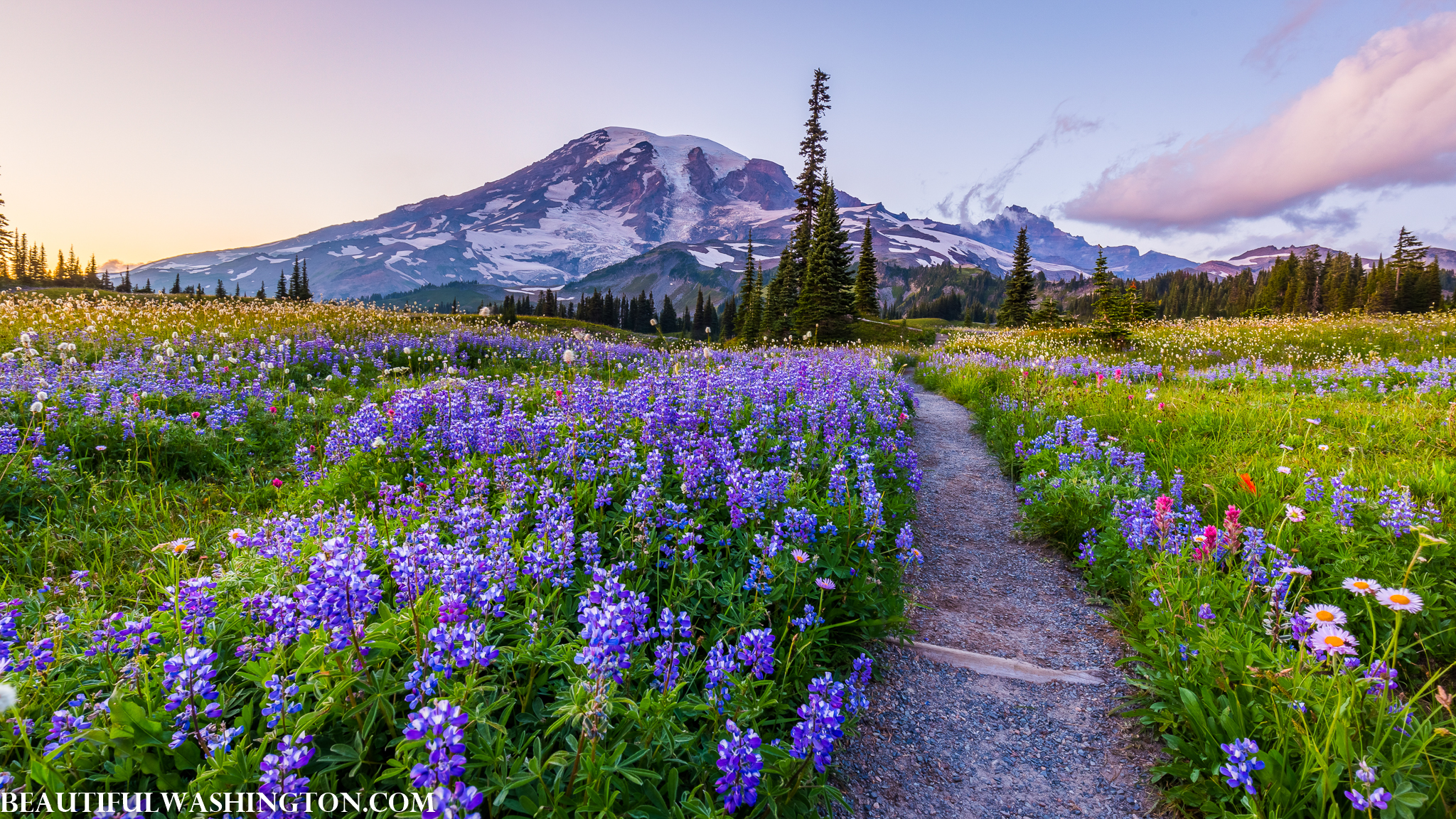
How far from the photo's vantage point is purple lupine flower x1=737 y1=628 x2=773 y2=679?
258 centimetres

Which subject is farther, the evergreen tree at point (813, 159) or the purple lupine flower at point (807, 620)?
the evergreen tree at point (813, 159)

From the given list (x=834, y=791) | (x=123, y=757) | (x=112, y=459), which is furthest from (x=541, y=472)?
(x=112, y=459)

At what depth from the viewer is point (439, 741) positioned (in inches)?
65.4

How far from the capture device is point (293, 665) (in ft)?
8.21

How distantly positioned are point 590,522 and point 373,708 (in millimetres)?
1649

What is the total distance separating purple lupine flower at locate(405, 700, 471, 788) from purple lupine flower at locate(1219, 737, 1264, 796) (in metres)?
3.22

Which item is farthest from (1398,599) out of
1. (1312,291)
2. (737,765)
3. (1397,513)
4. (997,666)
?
Answer: (1312,291)

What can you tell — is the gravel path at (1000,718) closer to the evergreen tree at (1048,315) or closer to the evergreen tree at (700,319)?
the evergreen tree at (1048,315)

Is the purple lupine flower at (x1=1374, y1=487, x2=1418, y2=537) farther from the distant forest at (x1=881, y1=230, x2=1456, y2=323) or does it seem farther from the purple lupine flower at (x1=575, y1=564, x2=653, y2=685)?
the distant forest at (x1=881, y1=230, x2=1456, y2=323)

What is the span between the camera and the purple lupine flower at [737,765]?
6.91ft

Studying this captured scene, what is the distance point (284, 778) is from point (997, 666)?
4.36 m

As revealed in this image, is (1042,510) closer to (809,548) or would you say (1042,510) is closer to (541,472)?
(809,548)

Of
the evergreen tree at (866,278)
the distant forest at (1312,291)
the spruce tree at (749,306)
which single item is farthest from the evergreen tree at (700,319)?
the evergreen tree at (866,278)

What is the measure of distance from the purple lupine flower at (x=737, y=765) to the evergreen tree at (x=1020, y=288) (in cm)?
5725
